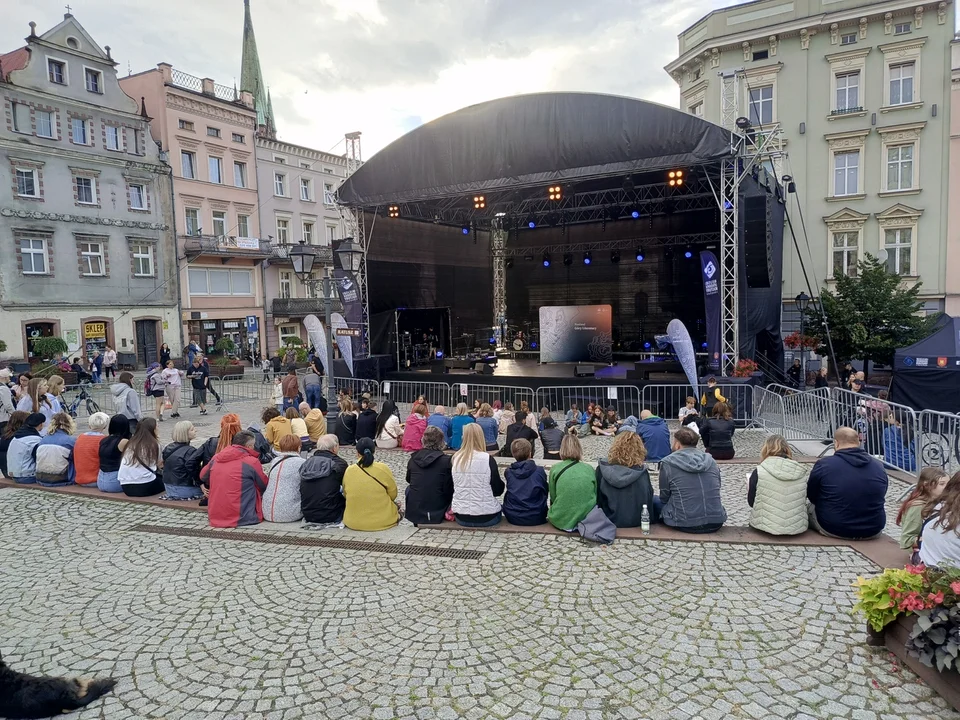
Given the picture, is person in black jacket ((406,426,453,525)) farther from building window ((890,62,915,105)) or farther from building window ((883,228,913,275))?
building window ((890,62,915,105))

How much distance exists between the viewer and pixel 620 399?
15969 millimetres

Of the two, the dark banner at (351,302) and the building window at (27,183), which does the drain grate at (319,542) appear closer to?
the dark banner at (351,302)

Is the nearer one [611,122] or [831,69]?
[611,122]

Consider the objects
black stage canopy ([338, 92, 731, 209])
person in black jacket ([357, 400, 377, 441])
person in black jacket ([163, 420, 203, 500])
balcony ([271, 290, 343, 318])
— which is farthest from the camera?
balcony ([271, 290, 343, 318])

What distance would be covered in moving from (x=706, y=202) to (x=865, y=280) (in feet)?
18.4

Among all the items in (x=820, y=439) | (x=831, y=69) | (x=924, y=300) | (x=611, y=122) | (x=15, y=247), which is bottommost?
(x=820, y=439)

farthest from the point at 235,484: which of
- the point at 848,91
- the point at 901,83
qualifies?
the point at 901,83

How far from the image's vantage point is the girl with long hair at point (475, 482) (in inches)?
260

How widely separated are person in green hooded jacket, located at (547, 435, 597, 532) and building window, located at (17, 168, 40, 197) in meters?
26.4

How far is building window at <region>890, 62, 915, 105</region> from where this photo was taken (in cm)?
2311

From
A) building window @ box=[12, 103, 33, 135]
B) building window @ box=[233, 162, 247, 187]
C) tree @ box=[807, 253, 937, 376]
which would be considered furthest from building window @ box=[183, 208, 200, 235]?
tree @ box=[807, 253, 937, 376]

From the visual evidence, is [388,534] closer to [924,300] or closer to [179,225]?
[924,300]

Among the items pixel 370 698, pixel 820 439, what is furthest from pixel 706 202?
pixel 370 698

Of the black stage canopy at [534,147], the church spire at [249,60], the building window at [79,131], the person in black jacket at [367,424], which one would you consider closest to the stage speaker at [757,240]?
the black stage canopy at [534,147]
